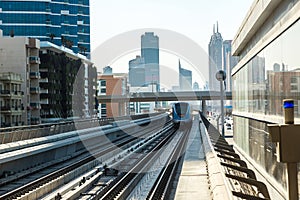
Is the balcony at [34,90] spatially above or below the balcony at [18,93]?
above

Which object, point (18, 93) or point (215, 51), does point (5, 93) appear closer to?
point (18, 93)

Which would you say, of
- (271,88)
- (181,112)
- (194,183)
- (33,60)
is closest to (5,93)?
(33,60)

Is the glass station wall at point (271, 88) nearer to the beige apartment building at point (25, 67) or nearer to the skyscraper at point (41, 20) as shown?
the beige apartment building at point (25, 67)

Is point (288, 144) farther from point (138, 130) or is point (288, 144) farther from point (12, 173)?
point (138, 130)

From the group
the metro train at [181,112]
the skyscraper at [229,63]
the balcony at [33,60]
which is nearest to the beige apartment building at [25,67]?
the balcony at [33,60]

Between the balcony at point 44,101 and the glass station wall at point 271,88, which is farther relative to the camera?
the balcony at point 44,101

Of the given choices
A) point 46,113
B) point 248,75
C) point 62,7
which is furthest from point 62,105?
point 248,75

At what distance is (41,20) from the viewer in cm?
7694

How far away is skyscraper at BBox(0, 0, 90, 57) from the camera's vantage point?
243 ft

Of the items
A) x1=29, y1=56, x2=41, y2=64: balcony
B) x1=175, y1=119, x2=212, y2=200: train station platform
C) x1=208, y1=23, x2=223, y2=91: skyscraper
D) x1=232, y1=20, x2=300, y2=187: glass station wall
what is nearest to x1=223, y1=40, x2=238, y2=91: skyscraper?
x1=175, y1=119, x2=212, y2=200: train station platform

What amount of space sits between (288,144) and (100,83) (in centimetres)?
10530

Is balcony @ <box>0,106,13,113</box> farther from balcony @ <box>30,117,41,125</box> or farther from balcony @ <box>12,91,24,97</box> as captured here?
balcony @ <box>30,117,41,125</box>

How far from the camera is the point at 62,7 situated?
87438mm

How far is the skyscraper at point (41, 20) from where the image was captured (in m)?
73.9
